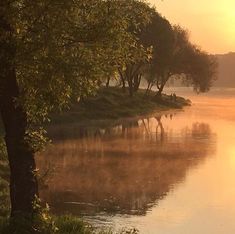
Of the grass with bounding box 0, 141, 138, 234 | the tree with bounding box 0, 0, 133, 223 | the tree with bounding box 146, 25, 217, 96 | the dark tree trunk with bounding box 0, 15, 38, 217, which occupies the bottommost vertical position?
the grass with bounding box 0, 141, 138, 234

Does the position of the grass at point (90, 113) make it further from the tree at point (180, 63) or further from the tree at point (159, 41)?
the tree at point (159, 41)

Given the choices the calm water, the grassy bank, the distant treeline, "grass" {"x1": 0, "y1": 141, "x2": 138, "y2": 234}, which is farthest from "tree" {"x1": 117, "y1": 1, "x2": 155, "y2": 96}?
the distant treeline

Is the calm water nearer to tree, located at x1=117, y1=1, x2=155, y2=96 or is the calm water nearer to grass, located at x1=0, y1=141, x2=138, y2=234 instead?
grass, located at x1=0, y1=141, x2=138, y2=234

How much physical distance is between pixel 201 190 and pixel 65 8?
1537 centimetres

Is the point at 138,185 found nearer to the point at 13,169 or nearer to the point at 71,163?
the point at 71,163

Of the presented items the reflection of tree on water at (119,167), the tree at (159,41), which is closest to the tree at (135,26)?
the reflection of tree on water at (119,167)

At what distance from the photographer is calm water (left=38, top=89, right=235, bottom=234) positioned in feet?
67.8

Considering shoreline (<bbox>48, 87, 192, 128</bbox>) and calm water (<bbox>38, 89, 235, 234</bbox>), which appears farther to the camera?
shoreline (<bbox>48, 87, 192, 128</bbox>)

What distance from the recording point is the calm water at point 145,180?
20.7 m

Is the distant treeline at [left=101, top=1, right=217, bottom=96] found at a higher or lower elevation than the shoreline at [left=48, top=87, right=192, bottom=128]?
higher

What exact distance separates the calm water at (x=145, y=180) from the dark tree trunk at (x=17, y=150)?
233 inches

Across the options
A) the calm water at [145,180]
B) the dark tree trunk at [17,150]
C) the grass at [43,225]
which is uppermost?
the dark tree trunk at [17,150]

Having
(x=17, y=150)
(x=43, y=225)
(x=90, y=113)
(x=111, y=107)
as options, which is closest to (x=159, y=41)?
(x=111, y=107)

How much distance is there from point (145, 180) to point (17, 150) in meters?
15.4
